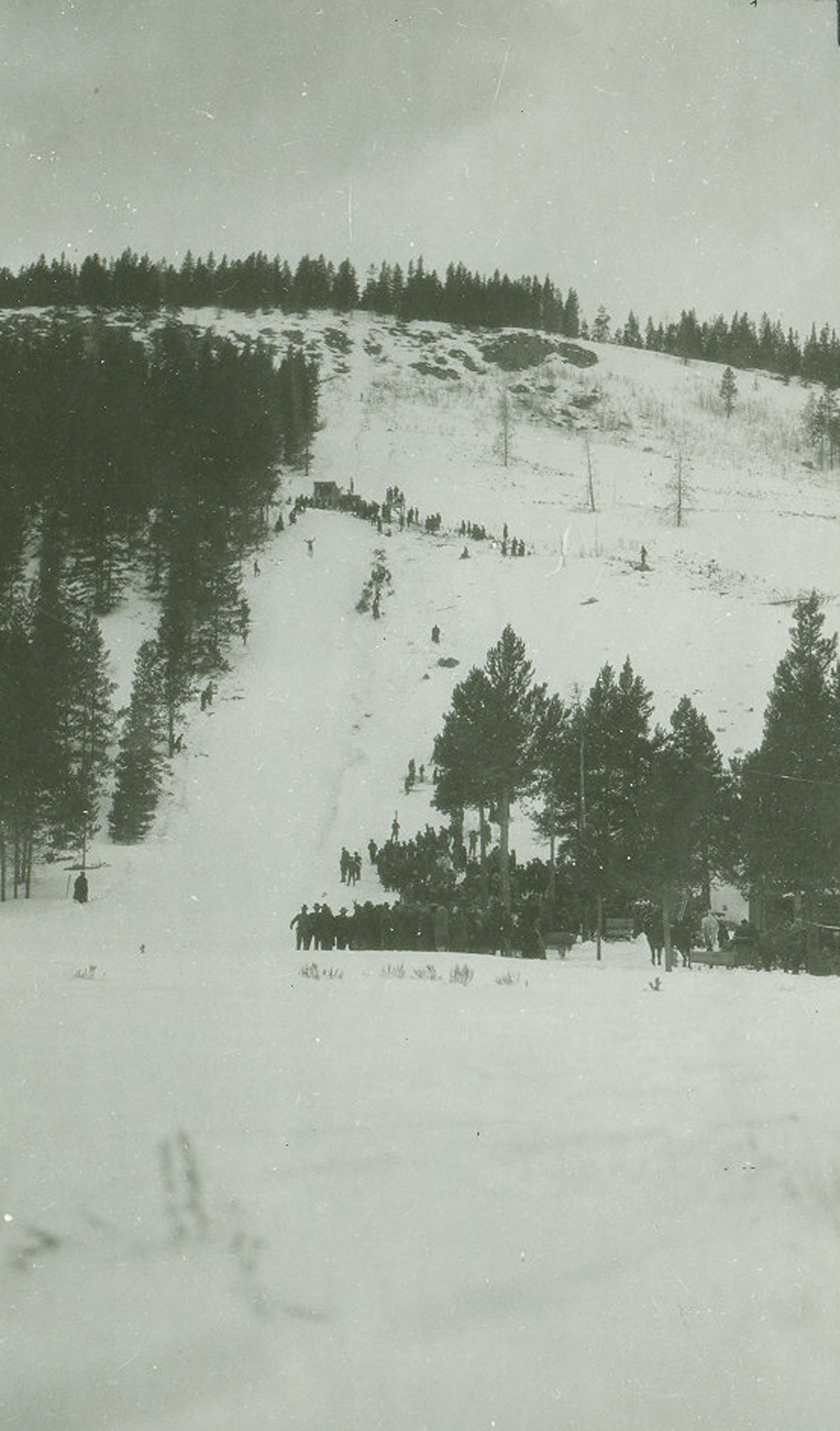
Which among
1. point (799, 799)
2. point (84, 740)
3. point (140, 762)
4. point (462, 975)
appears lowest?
point (462, 975)

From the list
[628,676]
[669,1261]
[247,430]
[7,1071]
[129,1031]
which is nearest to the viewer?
[669,1261]

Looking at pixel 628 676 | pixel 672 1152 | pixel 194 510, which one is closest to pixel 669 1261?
pixel 672 1152

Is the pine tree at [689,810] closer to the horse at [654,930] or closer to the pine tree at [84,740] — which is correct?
the horse at [654,930]

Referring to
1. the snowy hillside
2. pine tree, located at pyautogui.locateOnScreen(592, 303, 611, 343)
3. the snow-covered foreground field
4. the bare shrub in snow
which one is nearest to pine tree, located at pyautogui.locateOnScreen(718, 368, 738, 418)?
pine tree, located at pyautogui.locateOnScreen(592, 303, 611, 343)

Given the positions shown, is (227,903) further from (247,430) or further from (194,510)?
(247,430)

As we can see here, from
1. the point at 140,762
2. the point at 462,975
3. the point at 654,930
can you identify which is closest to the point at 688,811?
the point at 654,930

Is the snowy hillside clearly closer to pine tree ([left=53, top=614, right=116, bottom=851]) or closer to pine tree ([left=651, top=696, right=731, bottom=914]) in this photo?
pine tree ([left=651, top=696, right=731, bottom=914])

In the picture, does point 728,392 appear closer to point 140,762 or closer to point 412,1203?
point 140,762

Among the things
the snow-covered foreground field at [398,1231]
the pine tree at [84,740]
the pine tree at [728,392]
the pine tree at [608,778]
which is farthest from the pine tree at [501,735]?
the pine tree at [728,392]
